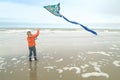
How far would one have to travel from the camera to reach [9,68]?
9.55 metres

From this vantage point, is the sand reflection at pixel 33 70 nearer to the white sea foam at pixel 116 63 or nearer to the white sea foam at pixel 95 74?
the white sea foam at pixel 95 74

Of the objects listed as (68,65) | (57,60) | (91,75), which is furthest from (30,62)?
(91,75)

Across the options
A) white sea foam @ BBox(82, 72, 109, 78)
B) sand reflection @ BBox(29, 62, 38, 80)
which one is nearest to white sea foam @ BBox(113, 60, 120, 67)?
white sea foam @ BBox(82, 72, 109, 78)

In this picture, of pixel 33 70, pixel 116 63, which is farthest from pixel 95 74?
pixel 33 70

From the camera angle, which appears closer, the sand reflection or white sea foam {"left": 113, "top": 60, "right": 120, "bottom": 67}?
the sand reflection

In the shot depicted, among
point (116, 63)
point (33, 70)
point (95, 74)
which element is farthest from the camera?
point (116, 63)

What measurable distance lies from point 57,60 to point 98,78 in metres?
3.73

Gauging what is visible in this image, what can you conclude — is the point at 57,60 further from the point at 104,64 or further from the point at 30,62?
the point at 104,64

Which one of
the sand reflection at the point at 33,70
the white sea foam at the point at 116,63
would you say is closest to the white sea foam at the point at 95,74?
the white sea foam at the point at 116,63

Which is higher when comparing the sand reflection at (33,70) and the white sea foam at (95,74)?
the white sea foam at (95,74)

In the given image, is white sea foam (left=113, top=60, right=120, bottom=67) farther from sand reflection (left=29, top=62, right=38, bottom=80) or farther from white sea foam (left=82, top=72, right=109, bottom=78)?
sand reflection (left=29, top=62, right=38, bottom=80)

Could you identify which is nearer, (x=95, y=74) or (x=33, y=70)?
(x=95, y=74)

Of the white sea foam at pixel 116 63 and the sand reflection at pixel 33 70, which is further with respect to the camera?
the white sea foam at pixel 116 63

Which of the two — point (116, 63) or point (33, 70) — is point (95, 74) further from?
point (33, 70)
